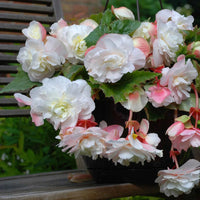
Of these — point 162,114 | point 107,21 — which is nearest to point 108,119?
point 162,114

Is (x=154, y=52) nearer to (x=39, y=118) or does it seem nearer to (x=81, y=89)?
(x=81, y=89)

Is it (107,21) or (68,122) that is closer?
(68,122)

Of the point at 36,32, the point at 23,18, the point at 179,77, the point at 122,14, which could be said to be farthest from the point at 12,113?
the point at 179,77

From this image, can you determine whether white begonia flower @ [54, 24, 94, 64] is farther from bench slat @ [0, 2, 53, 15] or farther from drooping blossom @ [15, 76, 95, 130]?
bench slat @ [0, 2, 53, 15]

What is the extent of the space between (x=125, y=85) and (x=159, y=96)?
0.25 feet

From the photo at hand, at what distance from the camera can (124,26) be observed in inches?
32.4

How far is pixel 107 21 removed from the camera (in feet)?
2.82

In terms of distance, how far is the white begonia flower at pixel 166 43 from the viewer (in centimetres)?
80

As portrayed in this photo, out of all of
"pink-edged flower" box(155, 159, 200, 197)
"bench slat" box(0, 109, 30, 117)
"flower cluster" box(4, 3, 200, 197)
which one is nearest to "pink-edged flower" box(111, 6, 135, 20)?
"flower cluster" box(4, 3, 200, 197)

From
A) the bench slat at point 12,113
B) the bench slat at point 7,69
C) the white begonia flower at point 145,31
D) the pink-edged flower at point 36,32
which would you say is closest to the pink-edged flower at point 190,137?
the white begonia flower at point 145,31

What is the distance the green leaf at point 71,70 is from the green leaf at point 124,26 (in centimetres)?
12

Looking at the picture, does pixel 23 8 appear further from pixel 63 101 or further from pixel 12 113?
pixel 63 101

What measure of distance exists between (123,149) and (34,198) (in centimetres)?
23

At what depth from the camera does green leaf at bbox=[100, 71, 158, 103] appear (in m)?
0.75
